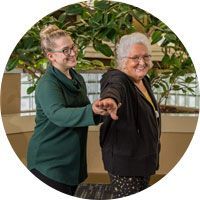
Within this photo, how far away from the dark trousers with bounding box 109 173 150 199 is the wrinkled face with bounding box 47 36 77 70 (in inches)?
13.9

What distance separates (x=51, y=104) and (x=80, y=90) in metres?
0.09

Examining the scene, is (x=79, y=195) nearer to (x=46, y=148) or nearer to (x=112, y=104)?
(x=46, y=148)

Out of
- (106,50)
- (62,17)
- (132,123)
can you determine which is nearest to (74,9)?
(62,17)

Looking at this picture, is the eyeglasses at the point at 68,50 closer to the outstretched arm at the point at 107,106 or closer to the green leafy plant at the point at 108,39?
the green leafy plant at the point at 108,39

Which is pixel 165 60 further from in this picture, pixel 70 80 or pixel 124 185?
pixel 124 185

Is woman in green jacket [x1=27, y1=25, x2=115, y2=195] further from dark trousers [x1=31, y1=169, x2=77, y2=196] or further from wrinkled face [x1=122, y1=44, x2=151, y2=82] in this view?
wrinkled face [x1=122, y1=44, x2=151, y2=82]

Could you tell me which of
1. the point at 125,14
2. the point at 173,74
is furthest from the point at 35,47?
the point at 173,74

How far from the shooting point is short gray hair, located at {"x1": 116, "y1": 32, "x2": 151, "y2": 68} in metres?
1.72

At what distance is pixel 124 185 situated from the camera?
69.1 inches

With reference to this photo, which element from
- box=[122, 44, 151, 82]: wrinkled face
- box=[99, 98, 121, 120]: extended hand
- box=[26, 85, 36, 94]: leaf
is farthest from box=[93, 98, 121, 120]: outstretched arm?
box=[26, 85, 36, 94]: leaf

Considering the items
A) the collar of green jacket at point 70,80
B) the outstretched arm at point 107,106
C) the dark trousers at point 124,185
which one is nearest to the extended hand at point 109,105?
the outstretched arm at point 107,106

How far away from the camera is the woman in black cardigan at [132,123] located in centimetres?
171

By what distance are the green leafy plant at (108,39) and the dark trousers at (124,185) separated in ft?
0.81

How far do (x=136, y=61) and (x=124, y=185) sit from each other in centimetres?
37
